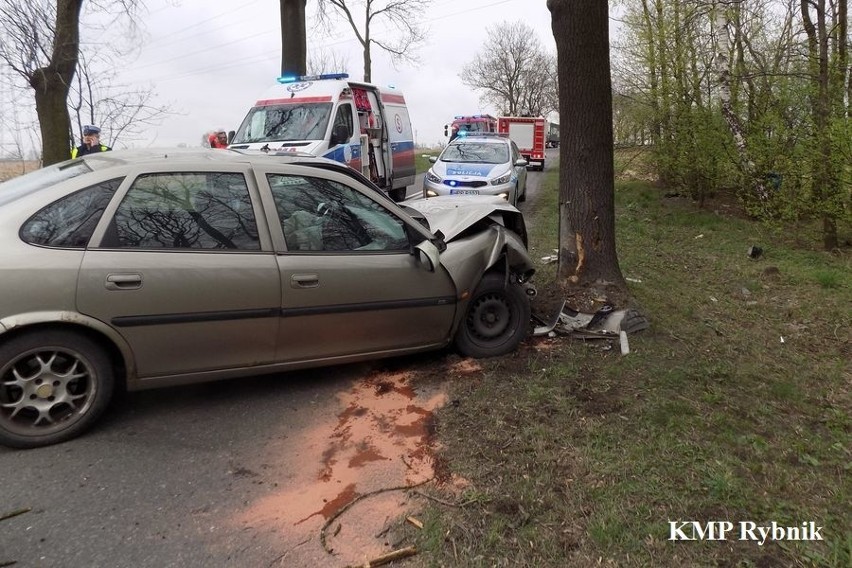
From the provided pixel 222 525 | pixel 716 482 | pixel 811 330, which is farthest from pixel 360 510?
pixel 811 330

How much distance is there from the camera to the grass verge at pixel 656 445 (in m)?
2.38

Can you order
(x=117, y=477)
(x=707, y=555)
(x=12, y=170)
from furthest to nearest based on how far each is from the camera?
(x=12, y=170) → (x=117, y=477) → (x=707, y=555)

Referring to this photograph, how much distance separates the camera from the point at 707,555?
90.4 inches

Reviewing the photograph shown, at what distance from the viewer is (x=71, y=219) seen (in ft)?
10.4

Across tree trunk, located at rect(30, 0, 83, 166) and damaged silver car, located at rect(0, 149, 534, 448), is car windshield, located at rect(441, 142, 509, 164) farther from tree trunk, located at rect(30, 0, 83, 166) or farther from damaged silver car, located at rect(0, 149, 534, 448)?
damaged silver car, located at rect(0, 149, 534, 448)

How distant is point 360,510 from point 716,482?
67.8 inches

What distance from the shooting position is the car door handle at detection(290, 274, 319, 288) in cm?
354

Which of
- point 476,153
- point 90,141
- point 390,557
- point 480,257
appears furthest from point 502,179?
point 390,557

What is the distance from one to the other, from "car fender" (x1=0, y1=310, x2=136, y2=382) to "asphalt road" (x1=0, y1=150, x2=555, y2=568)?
0.48m

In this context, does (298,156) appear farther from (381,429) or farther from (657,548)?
(657,548)

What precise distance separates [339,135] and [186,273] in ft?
25.6

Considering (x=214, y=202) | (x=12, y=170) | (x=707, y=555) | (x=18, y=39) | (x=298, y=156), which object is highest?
(x=18, y=39)

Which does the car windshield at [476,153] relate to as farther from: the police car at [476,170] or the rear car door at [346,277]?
the rear car door at [346,277]

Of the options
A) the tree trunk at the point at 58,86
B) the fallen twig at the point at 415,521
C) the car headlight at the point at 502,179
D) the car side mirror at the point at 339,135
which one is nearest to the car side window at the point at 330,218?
the fallen twig at the point at 415,521
